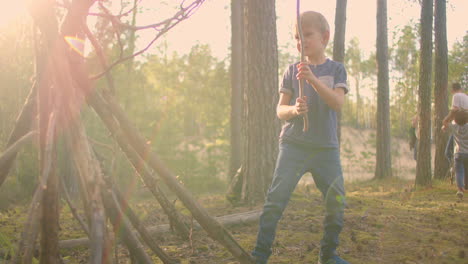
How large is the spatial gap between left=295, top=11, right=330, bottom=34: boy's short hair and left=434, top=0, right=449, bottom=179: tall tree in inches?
354

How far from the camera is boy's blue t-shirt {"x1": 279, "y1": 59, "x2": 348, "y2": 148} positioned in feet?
9.73

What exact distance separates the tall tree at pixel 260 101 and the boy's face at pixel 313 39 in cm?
331

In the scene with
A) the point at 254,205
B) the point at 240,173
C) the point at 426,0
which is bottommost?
the point at 254,205

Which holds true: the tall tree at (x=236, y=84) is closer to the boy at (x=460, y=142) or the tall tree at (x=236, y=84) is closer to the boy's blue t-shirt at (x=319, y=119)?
the boy at (x=460, y=142)

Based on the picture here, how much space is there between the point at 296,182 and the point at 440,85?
9.29 metres

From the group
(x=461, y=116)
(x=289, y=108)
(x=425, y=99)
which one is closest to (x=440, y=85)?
(x=425, y=99)

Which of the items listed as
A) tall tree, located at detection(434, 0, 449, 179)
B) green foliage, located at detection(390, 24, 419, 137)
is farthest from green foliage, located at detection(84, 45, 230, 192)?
green foliage, located at detection(390, 24, 419, 137)

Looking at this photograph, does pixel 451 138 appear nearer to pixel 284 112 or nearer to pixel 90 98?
pixel 284 112

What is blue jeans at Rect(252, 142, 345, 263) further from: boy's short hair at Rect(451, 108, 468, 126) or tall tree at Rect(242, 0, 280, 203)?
boy's short hair at Rect(451, 108, 468, 126)

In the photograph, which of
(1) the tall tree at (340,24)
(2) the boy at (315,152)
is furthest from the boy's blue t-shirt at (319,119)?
(1) the tall tree at (340,24)

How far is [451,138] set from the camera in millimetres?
10156

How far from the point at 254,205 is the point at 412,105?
2746 centimetres

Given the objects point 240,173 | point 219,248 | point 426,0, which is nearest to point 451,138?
point 426,0

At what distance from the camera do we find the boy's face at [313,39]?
116 inches
